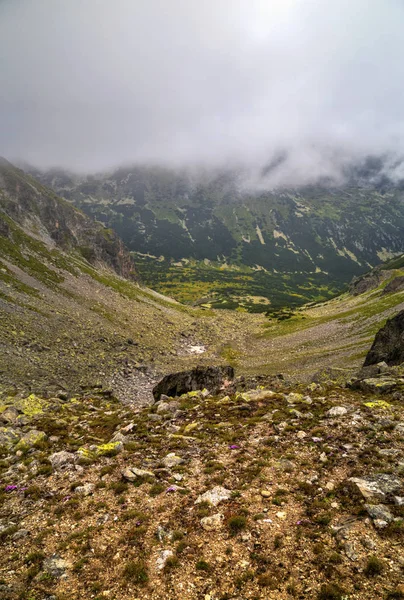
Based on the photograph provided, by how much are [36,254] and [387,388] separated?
4059 inches

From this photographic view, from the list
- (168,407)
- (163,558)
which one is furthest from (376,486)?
(168,407)

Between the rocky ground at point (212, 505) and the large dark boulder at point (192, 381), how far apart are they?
1190 centimetres

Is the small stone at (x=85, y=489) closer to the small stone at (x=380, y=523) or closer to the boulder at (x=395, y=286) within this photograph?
the small stone at (x=380, y=523)

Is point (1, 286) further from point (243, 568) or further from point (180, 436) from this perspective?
point (243, 568)

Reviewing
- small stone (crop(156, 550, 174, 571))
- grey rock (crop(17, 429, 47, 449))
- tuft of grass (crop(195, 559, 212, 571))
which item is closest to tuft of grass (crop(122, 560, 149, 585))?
small stone (crop(156, 550, 174, 571))

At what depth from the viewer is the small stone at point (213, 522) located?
11383 millimetres

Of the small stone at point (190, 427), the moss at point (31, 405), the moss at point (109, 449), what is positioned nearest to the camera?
the moss at point (109, 449)

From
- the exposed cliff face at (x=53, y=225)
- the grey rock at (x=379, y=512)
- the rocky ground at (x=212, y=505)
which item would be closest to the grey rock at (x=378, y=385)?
the rocky ground at (x=212, y=505)

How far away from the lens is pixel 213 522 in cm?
1161

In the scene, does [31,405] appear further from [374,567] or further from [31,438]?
[374,567]

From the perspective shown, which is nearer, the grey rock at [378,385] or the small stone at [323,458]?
the small stone at [323,458]

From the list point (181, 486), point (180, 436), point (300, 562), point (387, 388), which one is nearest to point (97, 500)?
point (181, 486)

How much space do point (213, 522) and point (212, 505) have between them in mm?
1016

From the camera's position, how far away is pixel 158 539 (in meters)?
11.1
